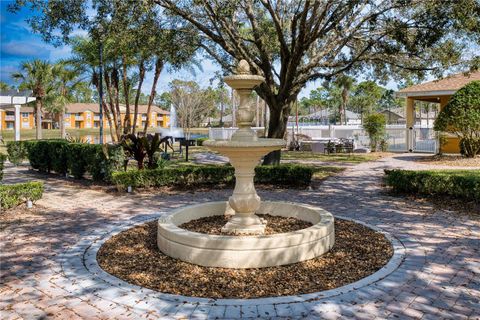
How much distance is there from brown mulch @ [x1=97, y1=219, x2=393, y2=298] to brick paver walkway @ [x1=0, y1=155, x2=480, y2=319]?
25 centimetres

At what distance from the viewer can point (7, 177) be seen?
14.9 metres

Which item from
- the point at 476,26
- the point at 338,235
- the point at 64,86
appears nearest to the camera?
the point at 338,235

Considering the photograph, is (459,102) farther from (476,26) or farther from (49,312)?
(49,312)

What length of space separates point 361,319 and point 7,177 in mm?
14450

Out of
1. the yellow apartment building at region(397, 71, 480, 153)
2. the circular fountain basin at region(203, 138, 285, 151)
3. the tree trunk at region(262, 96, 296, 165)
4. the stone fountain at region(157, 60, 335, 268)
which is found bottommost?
the stone fountain at region(157, 60, 335, 268)

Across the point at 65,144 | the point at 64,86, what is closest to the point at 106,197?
the point at 65,144

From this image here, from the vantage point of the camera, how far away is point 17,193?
29.9ft

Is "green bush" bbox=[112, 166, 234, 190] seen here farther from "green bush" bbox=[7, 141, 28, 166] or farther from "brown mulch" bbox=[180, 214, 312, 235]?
"green bush" bbox=[7, 141, 28, 166]

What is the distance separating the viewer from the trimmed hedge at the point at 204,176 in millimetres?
11461

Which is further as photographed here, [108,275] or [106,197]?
[106,197]

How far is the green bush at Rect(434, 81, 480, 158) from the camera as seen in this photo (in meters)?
16.8

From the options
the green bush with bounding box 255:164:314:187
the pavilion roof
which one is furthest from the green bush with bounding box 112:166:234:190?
the pavilion roof

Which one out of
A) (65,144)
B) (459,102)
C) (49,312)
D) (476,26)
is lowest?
(49,312)

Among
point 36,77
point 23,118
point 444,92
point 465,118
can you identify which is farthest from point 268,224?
point 23,118
